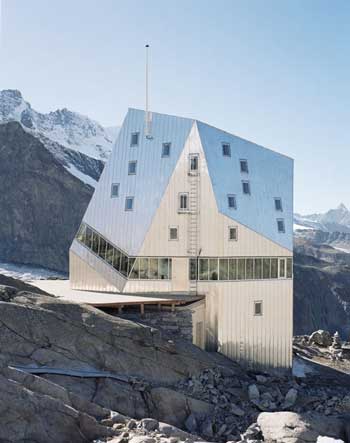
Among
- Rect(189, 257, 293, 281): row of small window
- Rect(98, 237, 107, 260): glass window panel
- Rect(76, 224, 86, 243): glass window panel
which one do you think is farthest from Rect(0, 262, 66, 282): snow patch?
Rect(189, 257, 293, 281): row of small window

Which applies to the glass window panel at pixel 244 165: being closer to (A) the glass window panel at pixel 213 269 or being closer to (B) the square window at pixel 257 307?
(A) the glass window panel at pixel 213 269

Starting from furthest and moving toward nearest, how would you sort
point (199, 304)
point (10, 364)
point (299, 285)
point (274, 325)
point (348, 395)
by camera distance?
point (299, 285) < point (274, 325) < point (199, 304) < point (348, 395) < point (10, 364)

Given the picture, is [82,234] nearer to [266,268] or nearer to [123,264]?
[123,264]

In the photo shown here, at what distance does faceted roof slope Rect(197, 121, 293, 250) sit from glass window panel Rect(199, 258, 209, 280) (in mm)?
3180

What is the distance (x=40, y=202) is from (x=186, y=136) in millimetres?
63359

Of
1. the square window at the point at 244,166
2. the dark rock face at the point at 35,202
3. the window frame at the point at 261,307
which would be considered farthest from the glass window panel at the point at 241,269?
the dark rock face at the point at 35,202

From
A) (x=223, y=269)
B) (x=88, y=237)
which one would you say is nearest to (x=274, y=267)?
(x=223, y=269)

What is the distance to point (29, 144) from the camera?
294ft

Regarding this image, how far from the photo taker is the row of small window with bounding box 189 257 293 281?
91.9 ft

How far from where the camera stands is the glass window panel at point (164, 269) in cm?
2848

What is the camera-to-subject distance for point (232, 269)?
28188mm

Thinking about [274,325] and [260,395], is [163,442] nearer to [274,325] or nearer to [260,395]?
[260,395]

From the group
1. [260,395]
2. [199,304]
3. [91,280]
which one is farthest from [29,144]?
[260,395]

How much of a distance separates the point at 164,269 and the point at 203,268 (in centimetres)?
243
